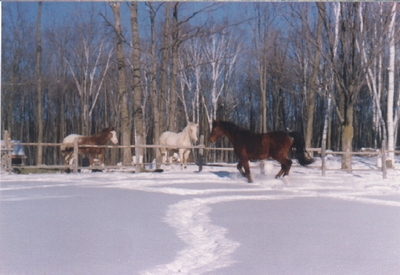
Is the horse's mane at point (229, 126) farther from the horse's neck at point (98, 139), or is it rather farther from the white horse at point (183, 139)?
the horse's neck at point (98, 139)

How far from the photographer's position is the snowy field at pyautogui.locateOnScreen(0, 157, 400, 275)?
3518 mm

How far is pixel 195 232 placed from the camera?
187 inches

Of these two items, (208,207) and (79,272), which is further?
(208,207)

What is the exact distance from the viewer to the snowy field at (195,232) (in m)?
3.52

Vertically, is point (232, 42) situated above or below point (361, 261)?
above

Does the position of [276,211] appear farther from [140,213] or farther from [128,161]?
[128,161]

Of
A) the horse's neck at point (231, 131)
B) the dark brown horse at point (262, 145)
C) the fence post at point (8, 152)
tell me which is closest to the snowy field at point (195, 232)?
the dark brown horse at point (262, 145)

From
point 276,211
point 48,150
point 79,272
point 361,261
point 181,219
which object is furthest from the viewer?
point 48,150

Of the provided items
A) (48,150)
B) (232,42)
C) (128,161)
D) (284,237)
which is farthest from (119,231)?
(48,150)

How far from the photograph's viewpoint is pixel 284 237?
14.9 ft

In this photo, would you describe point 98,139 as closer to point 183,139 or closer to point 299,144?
point 183,139

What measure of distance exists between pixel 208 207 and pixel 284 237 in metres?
2.09

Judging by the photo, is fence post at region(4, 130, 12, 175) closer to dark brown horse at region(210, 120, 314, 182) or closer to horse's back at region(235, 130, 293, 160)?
dark brown horse at region(210, 120, 314, 182)

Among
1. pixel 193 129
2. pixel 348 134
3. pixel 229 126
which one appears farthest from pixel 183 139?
pixel 348 134
